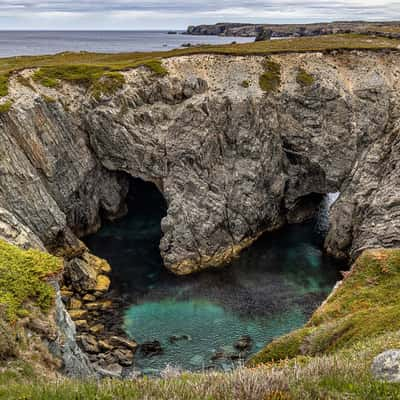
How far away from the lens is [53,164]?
187 feet

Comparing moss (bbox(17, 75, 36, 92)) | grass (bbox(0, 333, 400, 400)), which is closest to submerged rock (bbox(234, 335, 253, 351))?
grass (bbox(0, 333, 400, 400))

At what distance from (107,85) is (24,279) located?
41006 millimetres

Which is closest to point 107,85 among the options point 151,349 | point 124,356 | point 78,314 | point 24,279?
point 78,314

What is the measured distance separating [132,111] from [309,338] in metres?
44.0

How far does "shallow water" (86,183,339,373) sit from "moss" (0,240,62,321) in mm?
14261

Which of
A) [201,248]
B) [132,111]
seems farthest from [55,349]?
[132,111]

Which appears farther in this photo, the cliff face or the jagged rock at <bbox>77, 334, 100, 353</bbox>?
the cliff face

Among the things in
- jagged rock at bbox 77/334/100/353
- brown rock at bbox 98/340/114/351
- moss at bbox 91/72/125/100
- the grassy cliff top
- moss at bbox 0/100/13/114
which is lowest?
brown rock at bbox 98/340/114/351

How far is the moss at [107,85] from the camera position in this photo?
61516 millimetres

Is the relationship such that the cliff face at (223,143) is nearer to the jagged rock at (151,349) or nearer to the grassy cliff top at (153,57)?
the grassy cliff top at (153,57)

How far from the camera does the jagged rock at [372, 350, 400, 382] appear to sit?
45.6ft

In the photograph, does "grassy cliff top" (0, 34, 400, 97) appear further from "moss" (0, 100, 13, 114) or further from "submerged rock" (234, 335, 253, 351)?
"submerged rock" (234, 335, 253, 351)

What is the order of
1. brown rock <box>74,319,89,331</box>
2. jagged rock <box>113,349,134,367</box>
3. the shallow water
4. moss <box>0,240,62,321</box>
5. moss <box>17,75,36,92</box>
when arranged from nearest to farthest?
1. moss <box>0,240,62,321</box>
2. jagged rock <box>113,349,134,367</box>
3. the shallow water
4. brown rock <box>74,319,89,331</box>
5. moss <box>17,75,36,92</box>

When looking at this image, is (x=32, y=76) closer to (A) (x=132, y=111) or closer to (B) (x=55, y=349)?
(A) (x=132, y=111)
